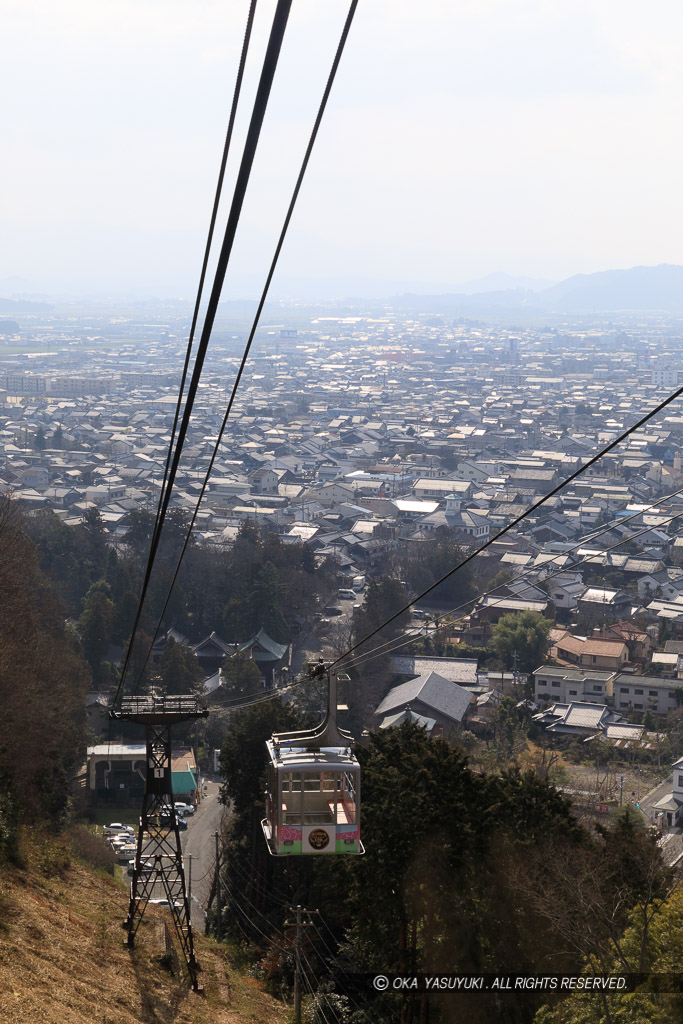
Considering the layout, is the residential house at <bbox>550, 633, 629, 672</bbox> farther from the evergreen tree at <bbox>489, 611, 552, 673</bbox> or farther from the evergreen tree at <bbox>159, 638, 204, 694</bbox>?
the evergreen tree at <bbox>159, 638, 204, 694</bbox>

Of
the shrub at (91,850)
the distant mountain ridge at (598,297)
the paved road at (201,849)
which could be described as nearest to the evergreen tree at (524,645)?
the paved road at (201,849)

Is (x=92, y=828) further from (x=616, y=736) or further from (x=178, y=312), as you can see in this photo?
(x=178, y=312)

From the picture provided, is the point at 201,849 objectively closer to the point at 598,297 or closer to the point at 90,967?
the point at 90,967

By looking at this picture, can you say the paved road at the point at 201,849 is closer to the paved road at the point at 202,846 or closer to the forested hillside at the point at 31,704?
the paved road at the point at 202,846

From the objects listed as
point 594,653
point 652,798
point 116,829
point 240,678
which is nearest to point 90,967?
point 116,829

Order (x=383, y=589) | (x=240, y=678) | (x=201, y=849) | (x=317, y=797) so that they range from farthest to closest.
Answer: (x=383, y=589) < (x=240, y=678) < (x=201, y=849) < (x=317, y=797)

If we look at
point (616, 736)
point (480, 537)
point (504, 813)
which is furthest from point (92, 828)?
point (480, 537)
